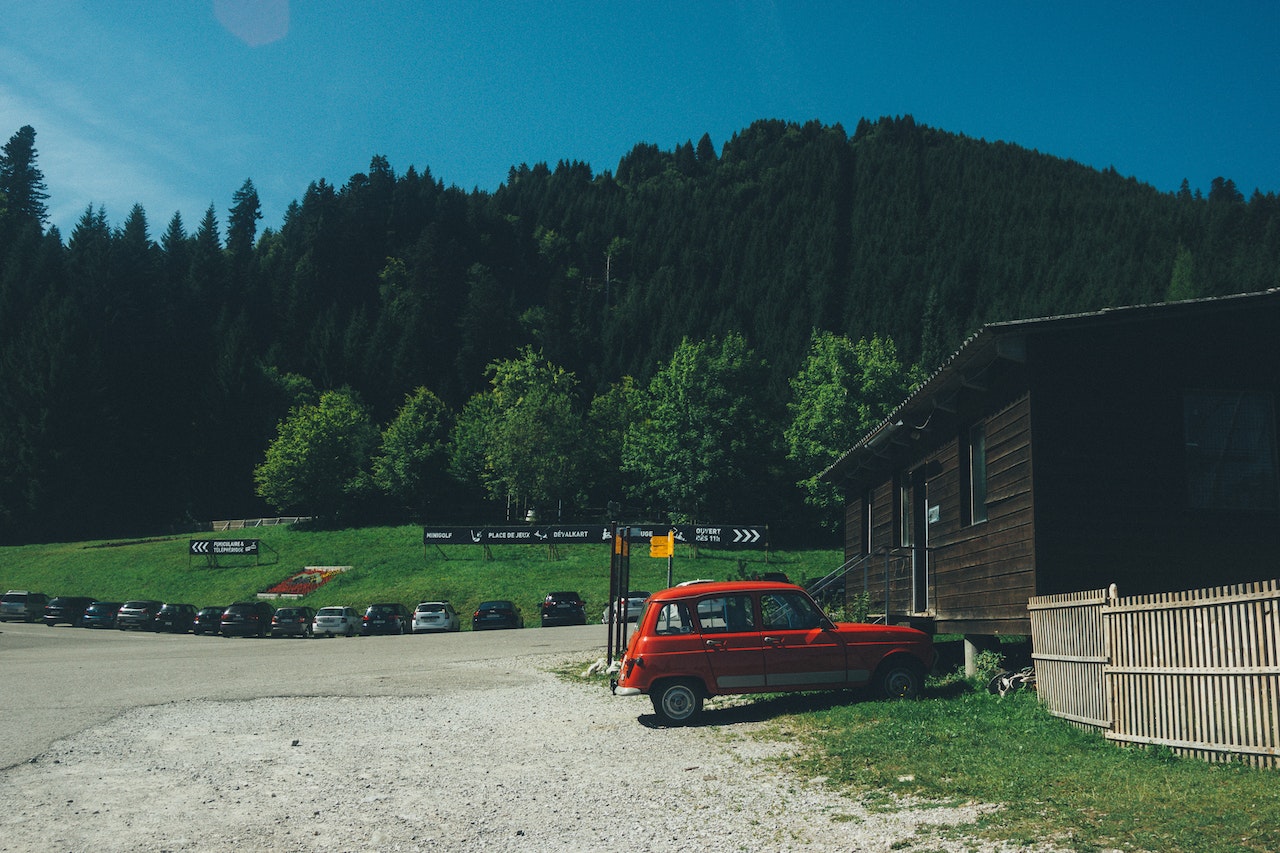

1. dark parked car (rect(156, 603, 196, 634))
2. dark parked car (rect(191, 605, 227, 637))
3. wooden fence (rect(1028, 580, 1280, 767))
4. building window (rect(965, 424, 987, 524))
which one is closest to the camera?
wooden fence (rect(1028, 580, 1280, 767))

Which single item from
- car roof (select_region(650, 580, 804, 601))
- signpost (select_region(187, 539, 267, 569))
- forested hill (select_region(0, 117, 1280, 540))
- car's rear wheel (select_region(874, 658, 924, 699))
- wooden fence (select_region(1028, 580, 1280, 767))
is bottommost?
car's rear wheel (select_region(874, 658, 924, 699))

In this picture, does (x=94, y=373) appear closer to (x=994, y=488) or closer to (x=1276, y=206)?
(x=994, y=488)

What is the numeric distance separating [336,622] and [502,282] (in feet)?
309

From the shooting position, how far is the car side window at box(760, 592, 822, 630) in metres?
13.4

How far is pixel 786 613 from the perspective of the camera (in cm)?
1344

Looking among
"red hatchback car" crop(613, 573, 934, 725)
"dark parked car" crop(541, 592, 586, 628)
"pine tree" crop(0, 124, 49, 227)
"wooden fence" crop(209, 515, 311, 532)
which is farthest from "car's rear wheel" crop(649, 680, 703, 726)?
"pine tree" crop(0, 124, 49, 227)

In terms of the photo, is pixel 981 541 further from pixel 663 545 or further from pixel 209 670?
pixel 209 670

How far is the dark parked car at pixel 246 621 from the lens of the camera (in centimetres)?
3797

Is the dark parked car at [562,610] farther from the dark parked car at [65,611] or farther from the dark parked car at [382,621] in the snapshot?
the dark parked car at [65,611]

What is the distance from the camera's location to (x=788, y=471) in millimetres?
66562

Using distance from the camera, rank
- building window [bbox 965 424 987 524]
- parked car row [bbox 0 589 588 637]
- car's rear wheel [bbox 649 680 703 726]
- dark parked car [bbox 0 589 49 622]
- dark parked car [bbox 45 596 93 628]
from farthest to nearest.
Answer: dark parked car [bbox 0 589 49 622]
dark parked car [bbox 45 596 93 628]
parked car row [bbox 0 589 588 637]
building window [bbox 965 424 987 524]
car's rear wheel [bbox 649 680 703 726]

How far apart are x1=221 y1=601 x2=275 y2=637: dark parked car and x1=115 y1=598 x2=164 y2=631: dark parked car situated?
4.55 meters

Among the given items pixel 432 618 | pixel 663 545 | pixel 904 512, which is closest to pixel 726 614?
pixel 663 545

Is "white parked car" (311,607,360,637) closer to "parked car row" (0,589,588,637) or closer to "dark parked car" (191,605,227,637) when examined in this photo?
"parked car row" (0,589,588,637)
